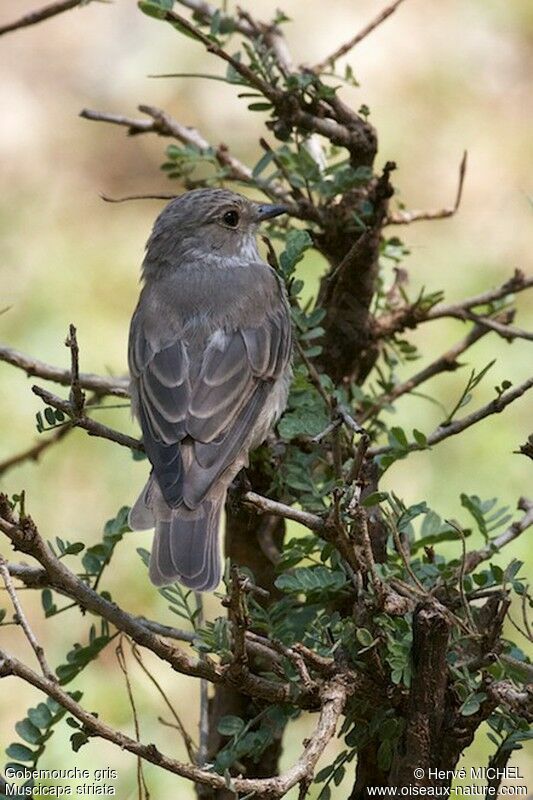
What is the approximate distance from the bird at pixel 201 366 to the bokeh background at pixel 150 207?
1601mm

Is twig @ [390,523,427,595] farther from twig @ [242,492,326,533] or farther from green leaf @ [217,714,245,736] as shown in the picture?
green leaf @ [217,714,245,736]

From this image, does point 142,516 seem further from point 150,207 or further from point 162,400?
point 150,207

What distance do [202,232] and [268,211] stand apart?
22.5 inches

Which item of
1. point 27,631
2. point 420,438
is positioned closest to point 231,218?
point 420,438

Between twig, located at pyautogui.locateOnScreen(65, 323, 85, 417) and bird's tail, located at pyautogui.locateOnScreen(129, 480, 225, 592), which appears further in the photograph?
bird's tail, located at pyautogui.locateOnScreen(129, 480, 225, 592)

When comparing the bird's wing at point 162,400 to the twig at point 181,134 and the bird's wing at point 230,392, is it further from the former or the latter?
the twig at point 181,134

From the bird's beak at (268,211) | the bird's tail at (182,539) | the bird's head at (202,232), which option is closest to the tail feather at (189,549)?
the bird's tail at (182,539)

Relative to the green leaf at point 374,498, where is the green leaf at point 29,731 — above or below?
below

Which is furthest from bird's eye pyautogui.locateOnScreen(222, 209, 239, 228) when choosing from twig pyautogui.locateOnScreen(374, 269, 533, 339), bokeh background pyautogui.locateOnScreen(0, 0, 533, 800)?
bokeh background pyautogui.locateOnScreen(0, 0, 533, 800)

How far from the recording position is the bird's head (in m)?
4.71

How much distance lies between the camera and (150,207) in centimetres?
812

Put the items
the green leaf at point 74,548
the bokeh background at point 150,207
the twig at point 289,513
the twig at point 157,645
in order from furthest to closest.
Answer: the bokeh background at point 150,207 → the green leaf at point 74,548 → the twig at point 289,513 → the twig at point 157,645

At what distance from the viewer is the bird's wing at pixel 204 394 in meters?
3.66

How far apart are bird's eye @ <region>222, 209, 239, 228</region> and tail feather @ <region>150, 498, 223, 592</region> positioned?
141cm
